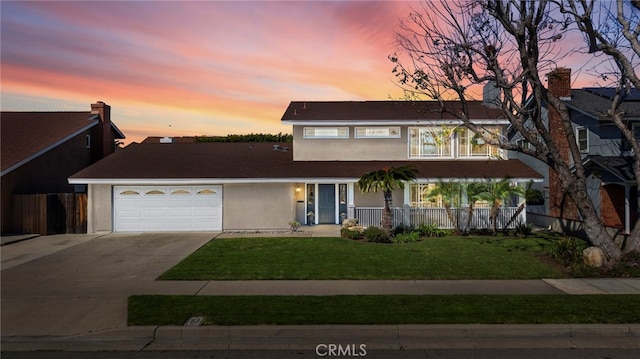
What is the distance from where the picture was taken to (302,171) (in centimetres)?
1925

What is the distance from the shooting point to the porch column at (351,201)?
18234mm

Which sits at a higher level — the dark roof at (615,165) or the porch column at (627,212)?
the dark roof at (615,165)

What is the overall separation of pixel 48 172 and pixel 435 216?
62.9 feet

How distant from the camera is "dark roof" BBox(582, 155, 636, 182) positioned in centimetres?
1566

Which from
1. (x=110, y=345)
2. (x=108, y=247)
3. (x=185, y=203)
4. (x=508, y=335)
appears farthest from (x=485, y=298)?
(x=185, y=203)

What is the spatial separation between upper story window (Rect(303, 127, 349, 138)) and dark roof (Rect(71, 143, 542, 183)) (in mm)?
1384

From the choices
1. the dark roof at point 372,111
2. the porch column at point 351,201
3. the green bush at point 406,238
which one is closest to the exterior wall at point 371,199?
the porch column at point 351,201

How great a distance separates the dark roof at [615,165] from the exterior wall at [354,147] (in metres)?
8.02

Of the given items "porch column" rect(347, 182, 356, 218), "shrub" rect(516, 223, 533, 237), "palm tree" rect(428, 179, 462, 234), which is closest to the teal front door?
"porch column" rect(347, 182, 356, 218)

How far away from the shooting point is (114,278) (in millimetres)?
10336

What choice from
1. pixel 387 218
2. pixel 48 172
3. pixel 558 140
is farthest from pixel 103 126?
pixel 558 140

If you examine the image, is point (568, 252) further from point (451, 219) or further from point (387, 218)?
point (387, 218)

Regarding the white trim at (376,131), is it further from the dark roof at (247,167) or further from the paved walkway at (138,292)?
the paved walkway at (138,292)

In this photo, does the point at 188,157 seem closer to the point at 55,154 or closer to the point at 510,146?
the point at 55,154
